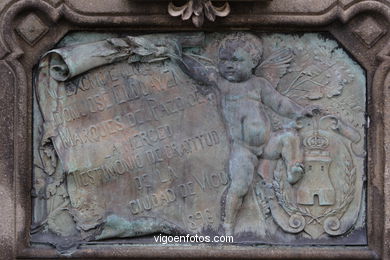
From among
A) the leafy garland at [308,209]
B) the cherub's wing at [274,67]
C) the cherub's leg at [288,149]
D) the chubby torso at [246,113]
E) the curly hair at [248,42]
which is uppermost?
the curly hair at [248,42]

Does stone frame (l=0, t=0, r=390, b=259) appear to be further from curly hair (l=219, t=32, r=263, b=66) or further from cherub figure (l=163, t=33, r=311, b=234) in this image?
cherub figure (l=163, t=33, r=311, b=234)

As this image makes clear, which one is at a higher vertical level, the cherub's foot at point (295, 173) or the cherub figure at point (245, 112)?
the cherub figure at point (245, 112)

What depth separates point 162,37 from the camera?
623cm

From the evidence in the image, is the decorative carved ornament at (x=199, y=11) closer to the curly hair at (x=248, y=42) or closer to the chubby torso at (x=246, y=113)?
the curly hair at (x=248, y=42)

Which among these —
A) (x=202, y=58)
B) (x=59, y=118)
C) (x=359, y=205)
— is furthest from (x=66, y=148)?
(x=359, y=205)

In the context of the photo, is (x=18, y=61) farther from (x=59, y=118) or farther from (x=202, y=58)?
(x=202, y=58)

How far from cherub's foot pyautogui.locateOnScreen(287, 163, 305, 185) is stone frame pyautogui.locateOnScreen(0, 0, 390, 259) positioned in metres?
0.42

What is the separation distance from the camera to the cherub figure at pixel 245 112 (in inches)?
241

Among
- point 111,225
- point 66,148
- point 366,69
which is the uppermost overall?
point 366,69

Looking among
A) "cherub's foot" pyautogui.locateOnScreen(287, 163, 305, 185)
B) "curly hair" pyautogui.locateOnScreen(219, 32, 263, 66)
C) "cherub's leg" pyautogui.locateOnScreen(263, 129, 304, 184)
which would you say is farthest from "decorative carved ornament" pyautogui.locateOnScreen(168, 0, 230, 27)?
"cherub's foot" pyautogui.locateOnScreen(287, 163, 305, 185)

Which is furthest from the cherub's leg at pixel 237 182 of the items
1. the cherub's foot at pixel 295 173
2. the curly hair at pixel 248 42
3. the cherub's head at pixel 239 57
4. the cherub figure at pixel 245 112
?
the curly hair at pixel 248 42

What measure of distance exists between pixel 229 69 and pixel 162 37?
1.56ft

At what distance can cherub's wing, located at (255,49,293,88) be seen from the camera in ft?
20.3

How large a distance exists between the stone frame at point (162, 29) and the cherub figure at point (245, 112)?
171 millimetres
